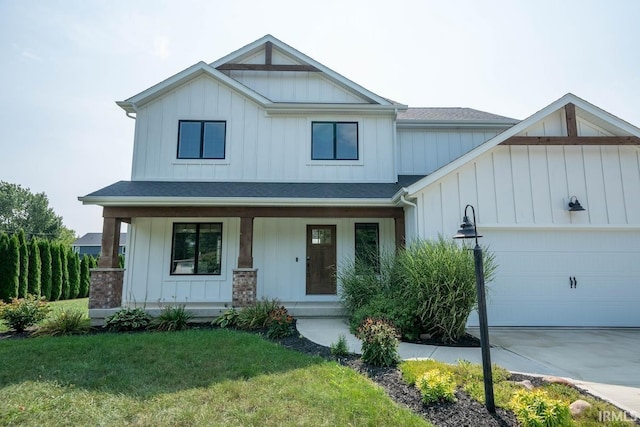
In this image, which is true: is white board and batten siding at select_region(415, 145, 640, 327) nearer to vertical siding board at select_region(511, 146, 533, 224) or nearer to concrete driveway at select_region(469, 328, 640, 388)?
vertical siding board at select_region(511, 146, 533, 224)

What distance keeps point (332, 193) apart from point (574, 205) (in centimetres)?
590

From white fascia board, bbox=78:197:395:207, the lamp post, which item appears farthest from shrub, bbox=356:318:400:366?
white fascia board, bbox=78:197:395:207

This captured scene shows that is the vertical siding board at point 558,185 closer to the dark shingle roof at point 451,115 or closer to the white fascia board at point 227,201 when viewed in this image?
the dark shingle roof at point 451,115

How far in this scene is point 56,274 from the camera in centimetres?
1563

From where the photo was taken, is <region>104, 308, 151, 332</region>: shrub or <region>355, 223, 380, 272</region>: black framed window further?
<region>355, 223, 380, 272</region>: black framed window

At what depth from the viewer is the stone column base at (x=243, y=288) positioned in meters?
8.06

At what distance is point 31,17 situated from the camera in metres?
8.27

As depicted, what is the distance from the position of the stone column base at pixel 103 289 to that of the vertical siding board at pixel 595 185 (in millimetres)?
11886

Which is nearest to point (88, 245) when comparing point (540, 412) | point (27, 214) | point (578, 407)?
point (27, 214)

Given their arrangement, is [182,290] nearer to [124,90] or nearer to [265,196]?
[265,196]

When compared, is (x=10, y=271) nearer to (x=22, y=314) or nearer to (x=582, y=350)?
(x=22, y=314)

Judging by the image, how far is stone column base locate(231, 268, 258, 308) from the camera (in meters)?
8.06

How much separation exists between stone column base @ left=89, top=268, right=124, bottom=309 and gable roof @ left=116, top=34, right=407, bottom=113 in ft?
16.9

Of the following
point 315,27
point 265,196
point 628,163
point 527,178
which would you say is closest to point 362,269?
point 265,196
